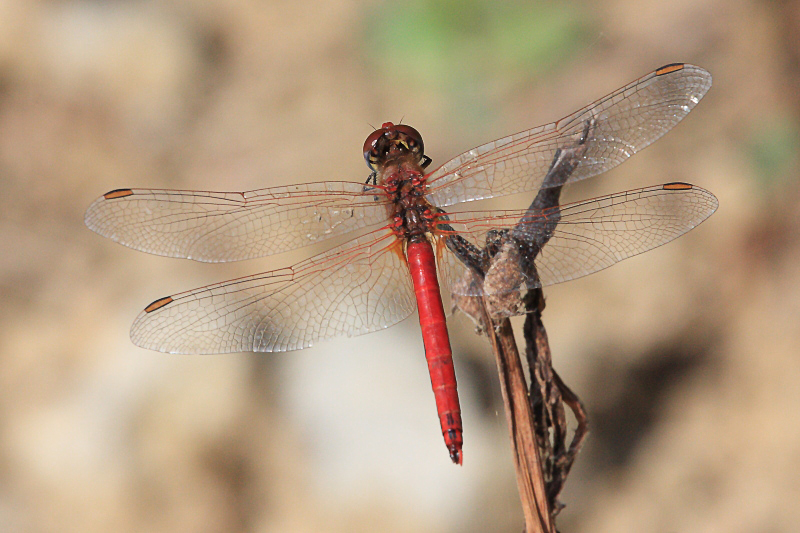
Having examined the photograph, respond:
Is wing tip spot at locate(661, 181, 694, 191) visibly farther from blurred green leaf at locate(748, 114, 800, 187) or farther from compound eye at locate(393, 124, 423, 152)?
blurred green leaf at locate(748, 114, 800, 187)

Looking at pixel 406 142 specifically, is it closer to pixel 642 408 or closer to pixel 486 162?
pixel 486 162

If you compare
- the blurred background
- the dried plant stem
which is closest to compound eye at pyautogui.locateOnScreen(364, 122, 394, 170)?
the dried plant stem

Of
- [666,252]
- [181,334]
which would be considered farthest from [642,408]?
[181,334]

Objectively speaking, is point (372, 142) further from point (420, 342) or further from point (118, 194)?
point (420, 342)

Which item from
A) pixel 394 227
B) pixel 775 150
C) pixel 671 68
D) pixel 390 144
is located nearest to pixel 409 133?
pixel 390 144

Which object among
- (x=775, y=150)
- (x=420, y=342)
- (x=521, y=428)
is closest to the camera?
(x=521, y=428)

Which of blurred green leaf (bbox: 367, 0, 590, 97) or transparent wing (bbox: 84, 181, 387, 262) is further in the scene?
blurred green leaf (bbox: 367, 0, 590, 97)

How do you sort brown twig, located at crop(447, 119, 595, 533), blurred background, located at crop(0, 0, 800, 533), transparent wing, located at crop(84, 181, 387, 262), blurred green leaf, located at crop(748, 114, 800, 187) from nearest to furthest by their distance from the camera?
brown twig, located at crop(447, 119, 595, 533), transparent wing, located at crop(84, 181, 387, 262), blurred background, located at crop(0, 0, 800, 533), blurred green leaf, located at crop(748, 114, 800, 187)
